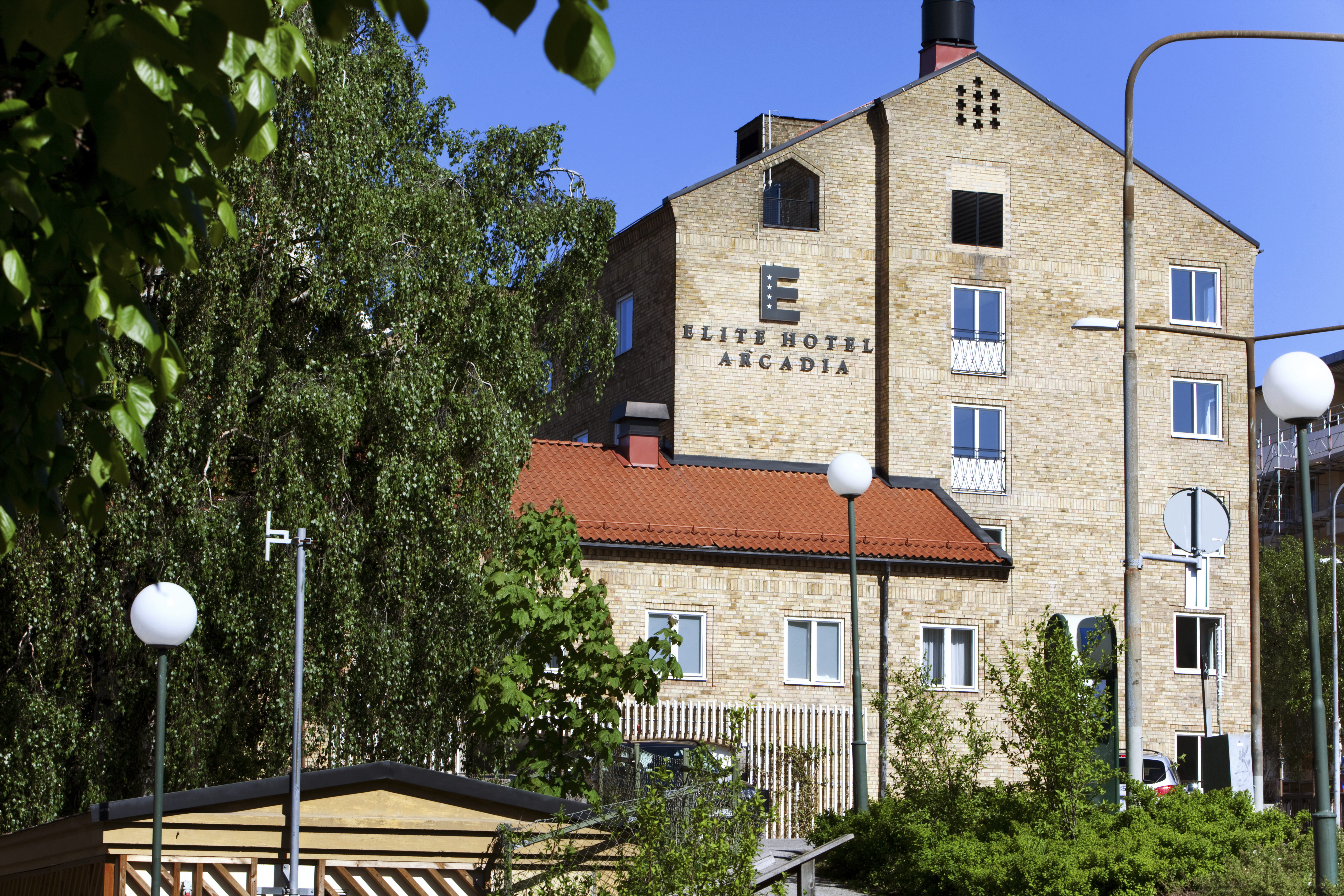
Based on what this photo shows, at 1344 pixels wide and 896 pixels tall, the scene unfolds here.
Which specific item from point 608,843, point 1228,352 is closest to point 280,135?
point 608,843

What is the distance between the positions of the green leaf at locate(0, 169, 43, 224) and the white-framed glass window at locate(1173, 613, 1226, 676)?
120ft

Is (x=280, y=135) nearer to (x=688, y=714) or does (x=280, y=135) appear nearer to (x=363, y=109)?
(x=363, y=109)

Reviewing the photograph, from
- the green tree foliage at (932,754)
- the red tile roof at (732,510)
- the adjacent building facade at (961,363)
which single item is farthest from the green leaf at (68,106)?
the adjacent building facade at (961,363)

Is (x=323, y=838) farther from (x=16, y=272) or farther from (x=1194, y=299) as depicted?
(x=1194, y=299)

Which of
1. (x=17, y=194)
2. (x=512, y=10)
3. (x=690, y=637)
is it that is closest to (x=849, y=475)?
(x=17, y=194)

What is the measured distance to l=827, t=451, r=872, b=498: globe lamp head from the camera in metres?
17.5

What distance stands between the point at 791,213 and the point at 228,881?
88.1 feet

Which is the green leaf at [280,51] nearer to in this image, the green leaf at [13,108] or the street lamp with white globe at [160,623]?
the green leaf at [13,108]

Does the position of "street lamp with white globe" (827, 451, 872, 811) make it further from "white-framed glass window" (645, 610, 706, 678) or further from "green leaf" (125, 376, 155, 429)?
"white-framed glass window" (645, 610, 706, 678)

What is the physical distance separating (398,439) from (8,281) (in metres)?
14.8

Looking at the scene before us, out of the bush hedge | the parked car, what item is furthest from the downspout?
the bush hedge

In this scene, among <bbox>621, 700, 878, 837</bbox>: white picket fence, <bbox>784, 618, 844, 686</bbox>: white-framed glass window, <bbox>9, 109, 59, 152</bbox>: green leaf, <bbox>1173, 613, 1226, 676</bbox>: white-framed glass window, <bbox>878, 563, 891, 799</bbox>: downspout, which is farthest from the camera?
<bbox>1173, 613, 1226, 676</bbox>: white-framed glass window

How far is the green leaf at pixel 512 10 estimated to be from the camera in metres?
2.93

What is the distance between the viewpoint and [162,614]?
11.6m
